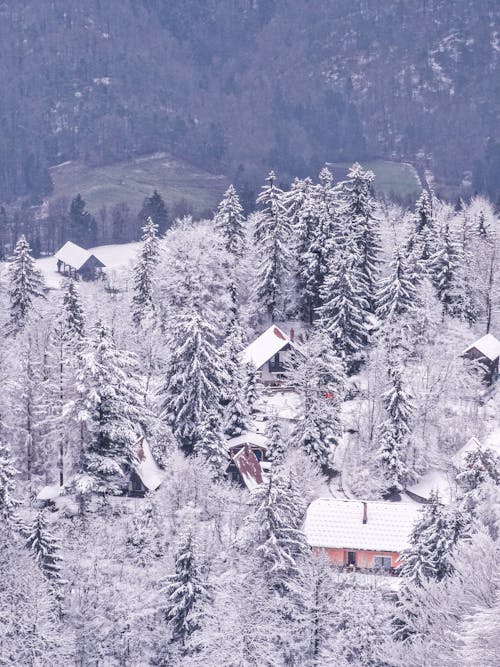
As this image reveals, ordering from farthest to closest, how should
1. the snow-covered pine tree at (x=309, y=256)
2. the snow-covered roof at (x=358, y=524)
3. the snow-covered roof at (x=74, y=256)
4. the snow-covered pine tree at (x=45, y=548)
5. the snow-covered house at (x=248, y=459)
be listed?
the snow-covered roof at (x=74, y=256) → the snow-covered pine tree at (x=309, y=256) → the snow-covered house at (x=248, y=459) → the snow-covered roof at (x=358, y=524) → the snow-covered pine tree at (x=45, y=548)

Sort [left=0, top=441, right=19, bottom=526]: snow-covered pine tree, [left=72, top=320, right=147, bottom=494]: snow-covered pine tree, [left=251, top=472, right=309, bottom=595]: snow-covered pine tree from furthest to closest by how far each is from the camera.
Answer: [left=72, top=320, right=147, bottom=494]: snow-covered pine tree, [left=0, top=441, right=19, bottom=526]: snow-covered pine tree, [left=251, top=472, right=309, bottom=595]: snow-covered pine tree

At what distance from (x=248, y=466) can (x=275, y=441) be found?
2.65 m

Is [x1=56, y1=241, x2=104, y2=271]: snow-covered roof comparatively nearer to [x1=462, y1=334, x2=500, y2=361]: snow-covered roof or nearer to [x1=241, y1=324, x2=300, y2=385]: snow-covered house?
[x1=241, y1=324, x2=300, y2=385]: snow-covered house

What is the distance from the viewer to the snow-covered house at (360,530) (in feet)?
179

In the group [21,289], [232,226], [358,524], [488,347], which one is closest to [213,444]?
[358,524]

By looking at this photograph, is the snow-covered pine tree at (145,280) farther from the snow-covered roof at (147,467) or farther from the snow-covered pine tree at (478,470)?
the snow-covered pine tree at (478,470)

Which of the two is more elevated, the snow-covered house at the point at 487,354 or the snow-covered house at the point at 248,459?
the snow-covered house at the point at 487,354

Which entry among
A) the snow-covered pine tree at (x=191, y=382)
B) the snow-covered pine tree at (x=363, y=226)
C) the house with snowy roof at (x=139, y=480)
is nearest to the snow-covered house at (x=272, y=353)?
the snow-covered pine tree at (x=363, y=226)

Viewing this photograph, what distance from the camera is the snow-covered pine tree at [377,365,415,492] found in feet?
206

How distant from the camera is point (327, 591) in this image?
42906 millimetres

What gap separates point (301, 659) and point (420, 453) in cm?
2396

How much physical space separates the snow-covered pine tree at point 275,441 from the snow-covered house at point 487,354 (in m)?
19.2

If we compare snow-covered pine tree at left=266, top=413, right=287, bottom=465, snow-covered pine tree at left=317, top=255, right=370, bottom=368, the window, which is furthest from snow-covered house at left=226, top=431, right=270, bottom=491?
snow-covered pine tree at left=317, top=255, right=370, bottom=368

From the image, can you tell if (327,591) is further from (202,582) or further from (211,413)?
(211,413)
